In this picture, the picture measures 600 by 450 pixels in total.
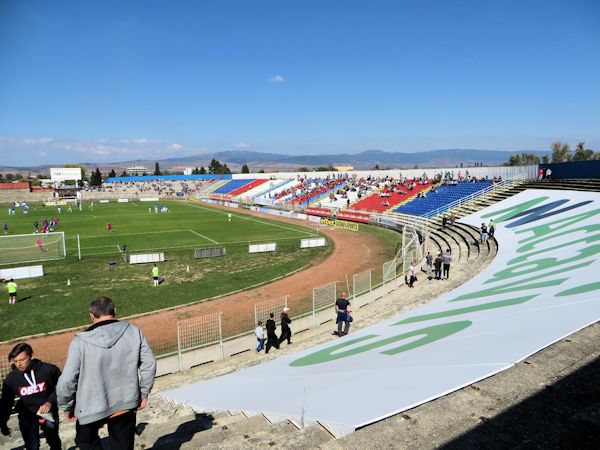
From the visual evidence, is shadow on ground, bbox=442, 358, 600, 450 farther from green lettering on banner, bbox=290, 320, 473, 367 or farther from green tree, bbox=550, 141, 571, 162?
green tree, bbox=550, 141, 571, 162

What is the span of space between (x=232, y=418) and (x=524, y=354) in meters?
4.09

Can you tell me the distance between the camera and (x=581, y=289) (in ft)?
29.3

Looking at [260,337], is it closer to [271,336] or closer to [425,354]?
[271,336]

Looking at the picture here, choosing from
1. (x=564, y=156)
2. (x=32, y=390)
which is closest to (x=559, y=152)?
(x=564, y=156)

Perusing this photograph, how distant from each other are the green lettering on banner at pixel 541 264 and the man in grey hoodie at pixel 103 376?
12696 mm

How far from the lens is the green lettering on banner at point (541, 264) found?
43.7 ft

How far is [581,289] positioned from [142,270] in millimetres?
24146

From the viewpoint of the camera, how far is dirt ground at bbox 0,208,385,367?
14664mm

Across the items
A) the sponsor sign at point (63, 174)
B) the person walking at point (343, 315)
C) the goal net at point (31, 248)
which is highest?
the sponsor sign at point (63, 174)

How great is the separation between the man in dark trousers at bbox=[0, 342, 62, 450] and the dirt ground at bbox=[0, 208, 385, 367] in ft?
31.5

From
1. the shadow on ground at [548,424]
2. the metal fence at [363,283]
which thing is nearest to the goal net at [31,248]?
the metal fence at [363,283]

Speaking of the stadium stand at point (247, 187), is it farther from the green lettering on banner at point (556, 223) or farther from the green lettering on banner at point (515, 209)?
the green lettering on banner at point (556, 223)

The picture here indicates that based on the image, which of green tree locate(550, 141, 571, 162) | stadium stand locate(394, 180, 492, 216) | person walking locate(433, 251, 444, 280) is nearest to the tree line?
green tree locate(550, 141, 571, 162)

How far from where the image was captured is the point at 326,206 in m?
63.4
